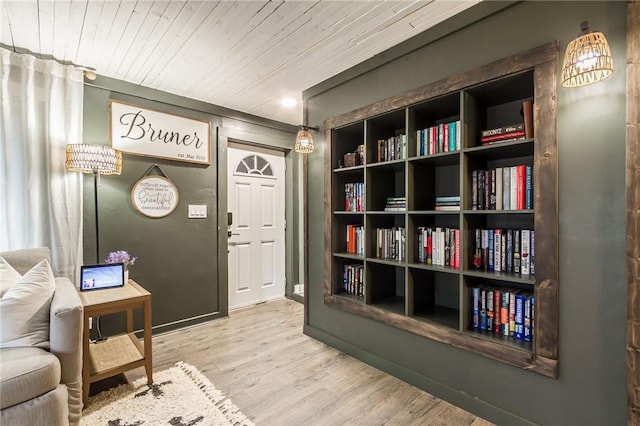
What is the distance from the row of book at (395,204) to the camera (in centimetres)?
225

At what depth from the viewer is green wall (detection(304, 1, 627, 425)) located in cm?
130

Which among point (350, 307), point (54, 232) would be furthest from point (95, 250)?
point (350, 307)

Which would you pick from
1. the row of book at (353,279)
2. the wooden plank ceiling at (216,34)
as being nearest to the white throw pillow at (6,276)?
the wooden plank ceiling at (216,34)

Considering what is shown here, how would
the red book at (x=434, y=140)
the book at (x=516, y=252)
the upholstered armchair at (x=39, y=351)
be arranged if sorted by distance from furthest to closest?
the red book at (x=434, y=140) → the book at (x=516, y=252) → the upholstered armchair at (x=39, y=351)

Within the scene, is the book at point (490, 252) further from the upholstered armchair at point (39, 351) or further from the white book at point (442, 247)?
the upholstered armchair at point (39, 351)

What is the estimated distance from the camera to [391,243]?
7.64ft

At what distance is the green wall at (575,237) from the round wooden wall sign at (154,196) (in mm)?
2624

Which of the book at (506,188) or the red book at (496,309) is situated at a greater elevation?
the book at (506,188)

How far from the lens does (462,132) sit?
1771mm

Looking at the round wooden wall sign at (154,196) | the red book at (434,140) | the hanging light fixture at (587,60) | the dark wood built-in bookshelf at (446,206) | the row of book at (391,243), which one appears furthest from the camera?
the round wooden wall sign at (154,196)

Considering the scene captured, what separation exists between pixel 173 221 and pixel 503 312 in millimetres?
2918

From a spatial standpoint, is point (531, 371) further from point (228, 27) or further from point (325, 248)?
point (228, 27)

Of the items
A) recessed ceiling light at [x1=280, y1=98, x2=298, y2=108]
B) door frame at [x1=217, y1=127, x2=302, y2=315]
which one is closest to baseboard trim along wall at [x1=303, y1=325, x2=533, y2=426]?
door frame at [x1=217, y1=127, x2=302, y2=315]

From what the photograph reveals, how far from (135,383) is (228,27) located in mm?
2465
